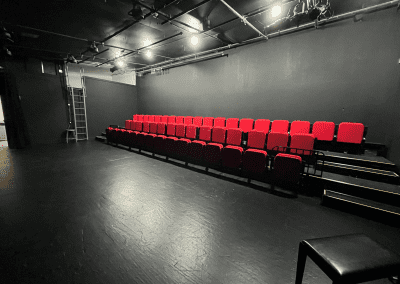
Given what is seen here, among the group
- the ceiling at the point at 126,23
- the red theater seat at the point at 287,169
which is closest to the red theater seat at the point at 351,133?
the red theater seat at the point at 287,169

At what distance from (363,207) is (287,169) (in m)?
0.77

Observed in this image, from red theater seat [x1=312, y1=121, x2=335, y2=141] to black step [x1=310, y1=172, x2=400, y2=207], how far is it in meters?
1.04

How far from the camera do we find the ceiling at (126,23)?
3230mm

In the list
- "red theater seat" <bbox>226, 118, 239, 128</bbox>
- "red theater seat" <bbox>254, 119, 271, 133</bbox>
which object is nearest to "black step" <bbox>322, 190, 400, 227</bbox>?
"red theater seat" <bbox>254, 119, 271, 133</bbox>

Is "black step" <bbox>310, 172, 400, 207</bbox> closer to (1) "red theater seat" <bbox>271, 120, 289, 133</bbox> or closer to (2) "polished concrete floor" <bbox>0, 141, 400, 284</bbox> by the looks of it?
(2) "polished concrete floor" <bbox>0, 141, 400, 284</bbox>

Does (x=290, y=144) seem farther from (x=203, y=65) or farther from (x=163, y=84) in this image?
(x=163, y=84)

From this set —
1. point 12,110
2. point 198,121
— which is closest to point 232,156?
point 198,121

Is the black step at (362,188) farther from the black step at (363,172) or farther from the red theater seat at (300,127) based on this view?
the red theater seat at (300,127)

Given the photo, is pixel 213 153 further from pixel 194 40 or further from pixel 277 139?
pixel 194 40

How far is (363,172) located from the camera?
7.20ft

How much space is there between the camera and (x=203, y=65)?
17.7ft

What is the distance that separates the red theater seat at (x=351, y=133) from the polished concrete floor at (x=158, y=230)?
4.81ft

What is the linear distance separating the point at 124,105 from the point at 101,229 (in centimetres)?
697

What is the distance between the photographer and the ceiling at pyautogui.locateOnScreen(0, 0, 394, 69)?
3.23 metres
